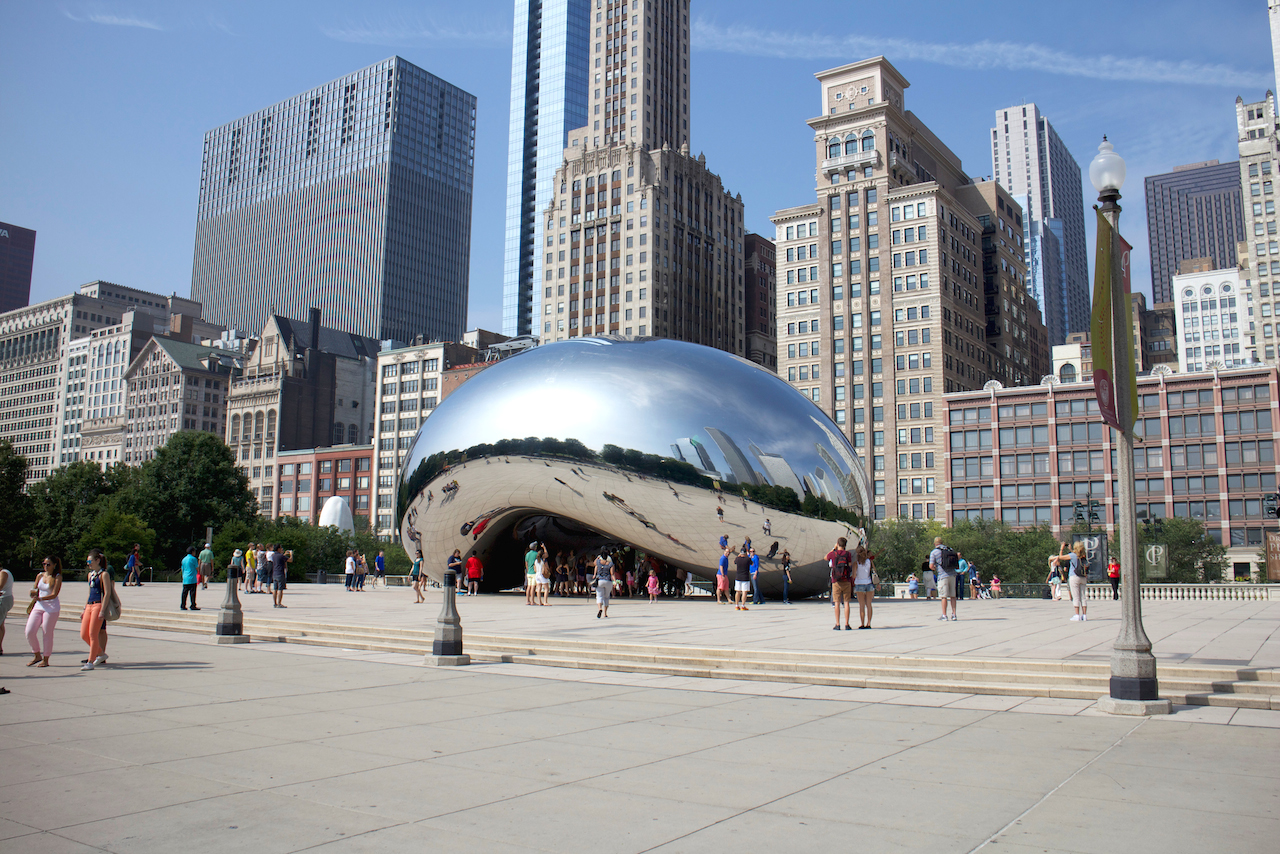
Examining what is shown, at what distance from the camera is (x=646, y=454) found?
982 inches

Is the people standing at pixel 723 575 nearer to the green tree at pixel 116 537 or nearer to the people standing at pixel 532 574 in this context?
the people standing at pixel 532 574

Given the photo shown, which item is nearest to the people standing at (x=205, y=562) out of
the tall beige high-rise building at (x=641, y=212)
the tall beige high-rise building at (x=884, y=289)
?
the tall beige high-rise building at (x=884, y=289)

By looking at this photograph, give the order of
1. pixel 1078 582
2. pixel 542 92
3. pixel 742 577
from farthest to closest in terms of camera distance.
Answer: pixel 542 92 → pixel 742 577 → pixel 1078 582

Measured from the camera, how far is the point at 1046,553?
2734 inches

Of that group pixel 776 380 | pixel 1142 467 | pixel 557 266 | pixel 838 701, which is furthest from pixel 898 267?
pixel 838 701

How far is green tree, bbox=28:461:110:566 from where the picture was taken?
66.4 metres

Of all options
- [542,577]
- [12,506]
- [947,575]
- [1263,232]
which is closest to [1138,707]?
[947,575]

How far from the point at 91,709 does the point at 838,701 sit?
8168mm

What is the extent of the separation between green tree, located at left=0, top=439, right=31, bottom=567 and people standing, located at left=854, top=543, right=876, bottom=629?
193 ft

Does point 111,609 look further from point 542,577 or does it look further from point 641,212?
point 641,212

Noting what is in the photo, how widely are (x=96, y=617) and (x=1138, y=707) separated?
44.5 feet

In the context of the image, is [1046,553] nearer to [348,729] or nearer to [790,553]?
[790,553]

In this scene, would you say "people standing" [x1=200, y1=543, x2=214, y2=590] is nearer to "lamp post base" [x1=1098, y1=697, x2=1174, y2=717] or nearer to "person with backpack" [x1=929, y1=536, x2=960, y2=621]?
"person with backpack" [x1=929, y1=536, x2=960, y2=621]

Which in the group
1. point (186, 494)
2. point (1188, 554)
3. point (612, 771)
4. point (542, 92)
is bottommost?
point (612, 771)
